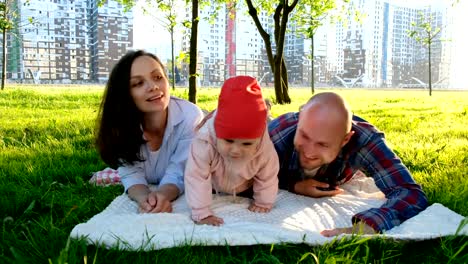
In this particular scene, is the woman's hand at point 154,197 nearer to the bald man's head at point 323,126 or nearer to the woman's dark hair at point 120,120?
the woman's dark hair at point 120,120

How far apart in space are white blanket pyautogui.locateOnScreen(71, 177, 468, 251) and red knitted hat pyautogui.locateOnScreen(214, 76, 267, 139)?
484 millimetres

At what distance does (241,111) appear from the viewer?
214 centimetres

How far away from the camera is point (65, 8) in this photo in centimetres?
Result: 7044

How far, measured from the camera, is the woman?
301 centimetres

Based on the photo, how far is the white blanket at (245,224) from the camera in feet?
6.68

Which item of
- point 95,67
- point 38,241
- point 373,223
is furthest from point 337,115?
point 95,67

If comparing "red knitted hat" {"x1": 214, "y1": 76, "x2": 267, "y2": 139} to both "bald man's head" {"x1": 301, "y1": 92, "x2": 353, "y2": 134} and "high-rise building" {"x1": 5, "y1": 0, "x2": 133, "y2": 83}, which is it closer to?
"bald man's head" {"x1": 301, "y1": 92, "x2": 353, "y2": 134}

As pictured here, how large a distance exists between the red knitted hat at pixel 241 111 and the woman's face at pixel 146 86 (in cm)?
90

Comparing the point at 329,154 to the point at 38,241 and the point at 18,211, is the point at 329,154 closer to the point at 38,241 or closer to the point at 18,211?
the point at 38,241

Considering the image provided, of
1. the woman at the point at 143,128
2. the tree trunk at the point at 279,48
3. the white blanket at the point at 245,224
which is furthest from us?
the tree trunk at the point at 279,48

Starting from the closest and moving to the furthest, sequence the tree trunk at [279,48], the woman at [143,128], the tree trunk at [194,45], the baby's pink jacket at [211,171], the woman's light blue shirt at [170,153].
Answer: the baby's pink jacket at [211,171] → the woman at [143,128] → the woman's light blue shirt at [170,153] → the tree trunk at [194,45] → the tree trunk at [279,48]

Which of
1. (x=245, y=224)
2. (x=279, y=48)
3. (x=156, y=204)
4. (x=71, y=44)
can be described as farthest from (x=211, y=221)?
(x=71, y=44)

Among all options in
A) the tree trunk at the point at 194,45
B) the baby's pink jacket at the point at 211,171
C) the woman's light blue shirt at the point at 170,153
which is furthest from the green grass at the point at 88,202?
the tree trunk at the point at 194,45

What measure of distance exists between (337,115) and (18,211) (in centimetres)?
195
